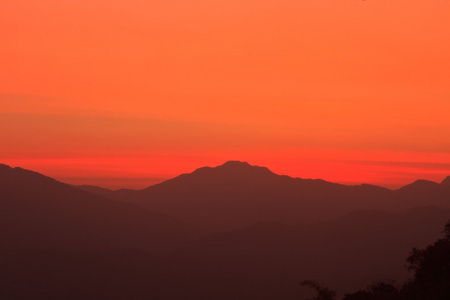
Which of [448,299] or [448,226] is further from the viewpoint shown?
[448,226]

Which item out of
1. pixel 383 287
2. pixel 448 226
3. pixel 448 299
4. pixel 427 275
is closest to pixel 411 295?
pixel 448 299

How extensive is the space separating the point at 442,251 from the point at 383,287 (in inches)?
389

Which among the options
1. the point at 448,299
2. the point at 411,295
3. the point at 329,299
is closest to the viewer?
the point at 448,299

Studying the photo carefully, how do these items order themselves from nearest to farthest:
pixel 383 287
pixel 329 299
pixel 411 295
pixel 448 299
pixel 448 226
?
pixel 448 299, pixel 411 295, pixel 329 299, pixel 383 287, pixel 448 226

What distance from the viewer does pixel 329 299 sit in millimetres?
52812

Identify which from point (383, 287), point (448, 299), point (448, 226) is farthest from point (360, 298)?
point (448, 226)

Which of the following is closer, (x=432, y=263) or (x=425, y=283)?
(x=425, y=283)

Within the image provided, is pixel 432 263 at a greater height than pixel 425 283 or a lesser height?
greater

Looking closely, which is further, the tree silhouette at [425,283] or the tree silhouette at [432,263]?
the tree silhouette at [432,263]

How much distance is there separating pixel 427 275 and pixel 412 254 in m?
2.93

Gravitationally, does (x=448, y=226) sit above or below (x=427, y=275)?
above

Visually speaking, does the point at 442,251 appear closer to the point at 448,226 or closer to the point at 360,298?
the point at 448,226

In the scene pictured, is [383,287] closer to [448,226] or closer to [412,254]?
[412,254]

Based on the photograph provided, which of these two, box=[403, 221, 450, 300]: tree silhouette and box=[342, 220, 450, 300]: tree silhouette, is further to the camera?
box=[403, 221, 450, 300]: tree silhouette
